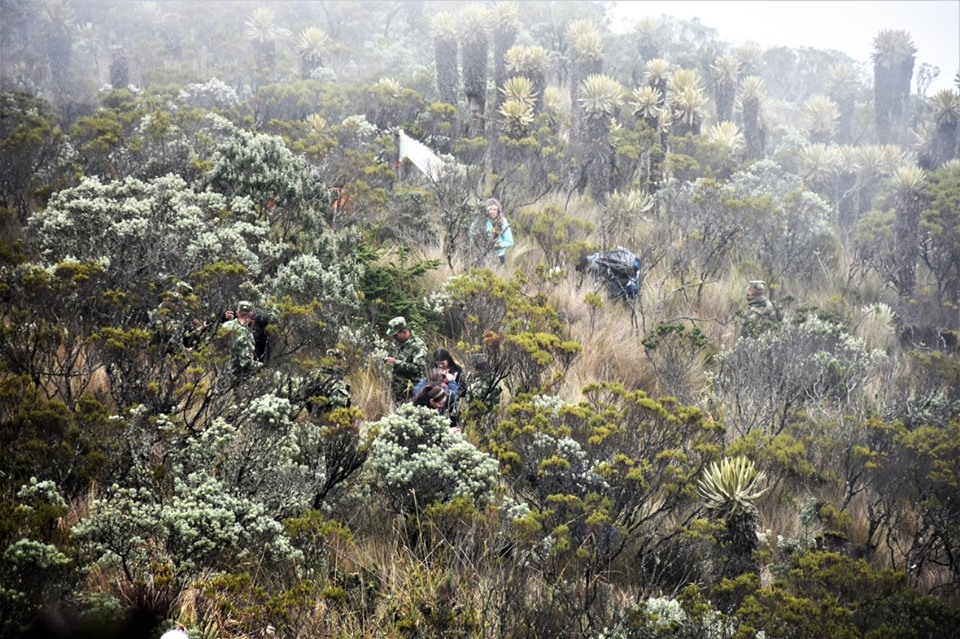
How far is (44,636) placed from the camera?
139 inches

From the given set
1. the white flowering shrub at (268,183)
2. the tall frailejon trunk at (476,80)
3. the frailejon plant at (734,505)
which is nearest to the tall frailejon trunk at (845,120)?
the tall frailejon trunk at (476,80)

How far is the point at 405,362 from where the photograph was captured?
7211mm

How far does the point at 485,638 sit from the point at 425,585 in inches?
23.1

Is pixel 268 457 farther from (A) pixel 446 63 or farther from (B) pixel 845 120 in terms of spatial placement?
(B) pixel 845 120

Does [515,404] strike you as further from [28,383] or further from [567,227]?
[567,227]

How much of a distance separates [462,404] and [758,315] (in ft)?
15.4

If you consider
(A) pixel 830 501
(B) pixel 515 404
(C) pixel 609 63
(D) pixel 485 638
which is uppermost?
(C) pixel 609 63

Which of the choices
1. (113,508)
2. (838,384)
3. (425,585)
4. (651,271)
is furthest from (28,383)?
(651,271)

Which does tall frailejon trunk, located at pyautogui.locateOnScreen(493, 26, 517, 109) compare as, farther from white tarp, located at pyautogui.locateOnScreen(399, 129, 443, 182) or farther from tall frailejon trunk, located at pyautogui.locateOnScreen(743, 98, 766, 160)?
white tarp, located at pyautogui.locateOnScreen(399, 129, 443, 182)

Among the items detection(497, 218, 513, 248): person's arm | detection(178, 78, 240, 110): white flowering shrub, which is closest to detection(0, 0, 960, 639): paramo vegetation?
detection(497, 218, 513, 248): person's arm

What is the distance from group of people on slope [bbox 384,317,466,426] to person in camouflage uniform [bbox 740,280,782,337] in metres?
4.20

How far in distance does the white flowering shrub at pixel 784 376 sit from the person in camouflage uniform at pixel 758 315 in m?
0.25

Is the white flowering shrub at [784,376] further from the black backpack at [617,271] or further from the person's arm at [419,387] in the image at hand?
the person's arm at [419,387]


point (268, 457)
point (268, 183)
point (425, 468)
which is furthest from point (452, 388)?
point (268, 183)
